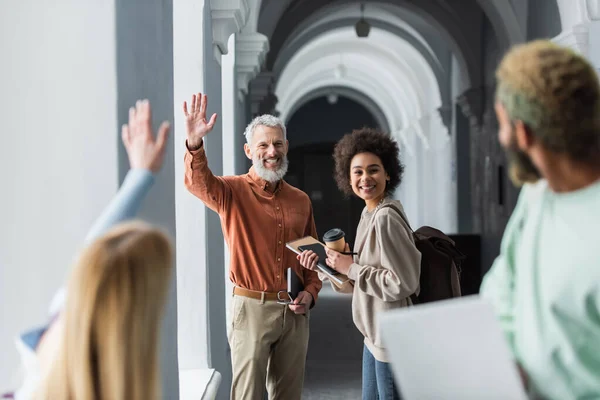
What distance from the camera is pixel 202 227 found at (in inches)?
194

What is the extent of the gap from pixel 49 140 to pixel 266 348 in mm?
1836

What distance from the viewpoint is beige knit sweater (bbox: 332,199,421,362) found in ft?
11.6

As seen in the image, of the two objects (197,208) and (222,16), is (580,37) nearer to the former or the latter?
(222,16)

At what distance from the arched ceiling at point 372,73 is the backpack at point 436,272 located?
1349cm

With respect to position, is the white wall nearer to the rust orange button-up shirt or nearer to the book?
the book

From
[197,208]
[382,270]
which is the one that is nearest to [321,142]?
[197,208]

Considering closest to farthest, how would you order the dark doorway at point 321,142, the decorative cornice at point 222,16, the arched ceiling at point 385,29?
the decorative cornice at point 222,16 < the arched ceiling at point 385,29 < the dark doorway at point 321,142

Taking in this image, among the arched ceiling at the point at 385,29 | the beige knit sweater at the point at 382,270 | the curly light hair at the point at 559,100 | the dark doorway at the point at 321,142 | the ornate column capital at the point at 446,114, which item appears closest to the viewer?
the curly light hair at the point at 559,100

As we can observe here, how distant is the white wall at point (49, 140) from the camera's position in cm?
264

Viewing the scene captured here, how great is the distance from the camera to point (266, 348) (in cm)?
414

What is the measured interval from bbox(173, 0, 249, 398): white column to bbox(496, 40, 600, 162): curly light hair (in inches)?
120

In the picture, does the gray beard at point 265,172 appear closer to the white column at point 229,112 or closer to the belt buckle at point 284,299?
the belt buckle at point 284,299

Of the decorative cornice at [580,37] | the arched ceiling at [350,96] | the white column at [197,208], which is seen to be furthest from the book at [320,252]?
the arched ceiling at [350,96]

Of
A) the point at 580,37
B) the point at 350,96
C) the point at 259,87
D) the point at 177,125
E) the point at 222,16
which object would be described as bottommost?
the point at 177,125
